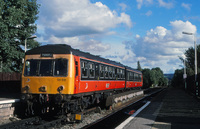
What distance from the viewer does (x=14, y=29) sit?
21.7 meters

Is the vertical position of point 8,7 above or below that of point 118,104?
above

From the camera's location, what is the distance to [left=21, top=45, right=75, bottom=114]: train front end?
440 inches

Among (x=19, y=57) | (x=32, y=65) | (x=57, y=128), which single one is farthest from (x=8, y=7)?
(x=57, y=128)

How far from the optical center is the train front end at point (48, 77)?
36.7 feet

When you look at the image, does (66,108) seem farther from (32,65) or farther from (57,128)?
(32,65)

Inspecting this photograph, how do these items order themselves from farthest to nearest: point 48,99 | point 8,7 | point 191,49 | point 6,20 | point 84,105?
point 191,49 < point 8,7 < point 6,20 < point 84,105 < point 48,99

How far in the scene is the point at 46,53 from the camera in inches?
466

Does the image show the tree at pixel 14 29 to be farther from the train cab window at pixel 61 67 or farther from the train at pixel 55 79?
the train cab window at pixel 61 67

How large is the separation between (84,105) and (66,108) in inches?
77.8

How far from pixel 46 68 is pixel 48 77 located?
1.70ft

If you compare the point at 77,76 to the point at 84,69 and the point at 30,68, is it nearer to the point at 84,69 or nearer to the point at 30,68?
the point at 84,69

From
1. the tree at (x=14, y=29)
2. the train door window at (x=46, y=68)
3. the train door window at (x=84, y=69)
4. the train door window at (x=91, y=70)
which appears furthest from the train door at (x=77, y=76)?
the tree at (x=14, y=29)

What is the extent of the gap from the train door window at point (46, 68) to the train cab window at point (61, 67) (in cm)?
27

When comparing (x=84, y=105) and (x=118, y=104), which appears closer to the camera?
(x=84, y=105)
